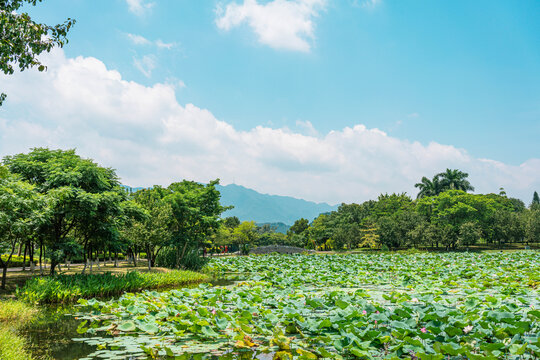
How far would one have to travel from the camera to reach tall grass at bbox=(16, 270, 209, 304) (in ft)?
34.8

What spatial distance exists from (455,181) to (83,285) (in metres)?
56.5

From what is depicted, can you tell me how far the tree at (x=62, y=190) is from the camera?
11.9m

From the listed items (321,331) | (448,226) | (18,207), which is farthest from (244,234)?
(321,331)

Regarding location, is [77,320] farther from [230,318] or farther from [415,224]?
[415,224]

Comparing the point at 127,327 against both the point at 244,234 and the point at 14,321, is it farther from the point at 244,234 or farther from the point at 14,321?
the point at 244,234

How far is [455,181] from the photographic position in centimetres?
5444

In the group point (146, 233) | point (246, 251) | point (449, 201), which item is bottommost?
point (246, 251)

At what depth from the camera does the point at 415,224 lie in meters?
45.1

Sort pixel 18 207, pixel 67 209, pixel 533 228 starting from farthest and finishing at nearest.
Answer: pixel 533 228
pixel 67 209
pixel 18 207

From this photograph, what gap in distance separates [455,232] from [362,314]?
44042 millimetres

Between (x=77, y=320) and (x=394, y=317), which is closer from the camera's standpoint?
(x=394, y=317)

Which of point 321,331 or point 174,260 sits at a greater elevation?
point 321,331

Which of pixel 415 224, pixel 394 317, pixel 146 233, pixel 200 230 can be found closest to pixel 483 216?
pixel 415 224

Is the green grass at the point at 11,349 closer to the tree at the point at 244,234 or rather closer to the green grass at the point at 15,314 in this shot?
the green grass at the point at 15,314
